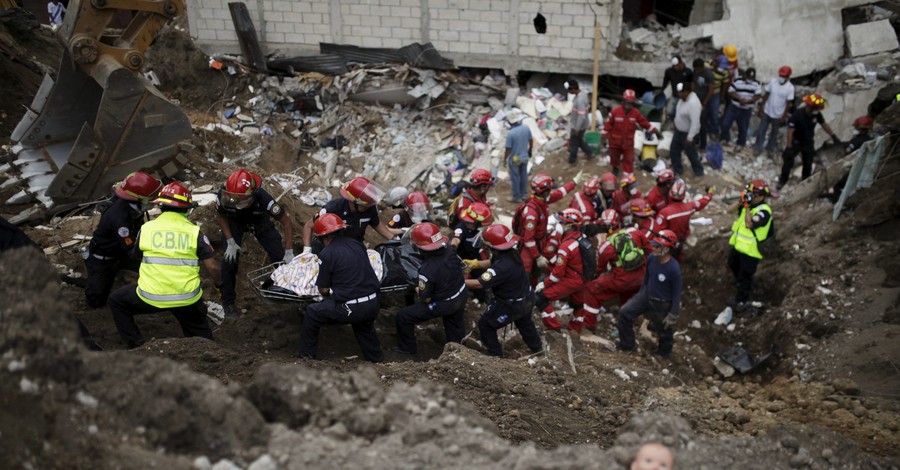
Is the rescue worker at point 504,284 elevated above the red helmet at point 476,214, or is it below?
below

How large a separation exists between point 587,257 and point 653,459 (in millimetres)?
4891

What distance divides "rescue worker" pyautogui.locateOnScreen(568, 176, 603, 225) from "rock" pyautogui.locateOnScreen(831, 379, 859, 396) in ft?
11.4

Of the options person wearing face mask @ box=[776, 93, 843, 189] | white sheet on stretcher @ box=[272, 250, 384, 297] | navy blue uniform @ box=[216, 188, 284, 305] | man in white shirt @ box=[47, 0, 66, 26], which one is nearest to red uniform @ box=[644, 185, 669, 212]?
person wearing face mask @ box=[776, 93, 843, 189]

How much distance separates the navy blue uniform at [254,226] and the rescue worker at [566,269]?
3106 millimetres

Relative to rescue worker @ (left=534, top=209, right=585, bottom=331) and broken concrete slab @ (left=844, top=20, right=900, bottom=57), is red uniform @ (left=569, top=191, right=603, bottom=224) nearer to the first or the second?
rescue worker @ (left=534, top=209, right=585, bottom=331)

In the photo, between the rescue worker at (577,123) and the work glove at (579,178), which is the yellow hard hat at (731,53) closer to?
the rescue worker at (577,123)

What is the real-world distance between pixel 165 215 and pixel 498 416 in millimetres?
3256

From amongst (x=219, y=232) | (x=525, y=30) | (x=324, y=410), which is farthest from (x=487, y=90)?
(x=324, y=410)

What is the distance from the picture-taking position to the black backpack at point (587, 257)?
7.91m

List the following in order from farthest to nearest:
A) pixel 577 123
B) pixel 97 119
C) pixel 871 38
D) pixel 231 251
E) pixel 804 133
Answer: pixel 871 38
pixel 577 123
pixel 804 133
pixel 97 119
pixel 231 251

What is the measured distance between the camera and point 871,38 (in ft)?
42.1

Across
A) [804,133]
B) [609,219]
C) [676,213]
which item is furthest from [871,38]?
[609,219]

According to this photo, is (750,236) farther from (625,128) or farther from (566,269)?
(625,128)

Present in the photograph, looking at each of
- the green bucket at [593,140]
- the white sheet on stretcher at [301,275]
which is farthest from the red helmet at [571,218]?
the green bucket at [593,140]
